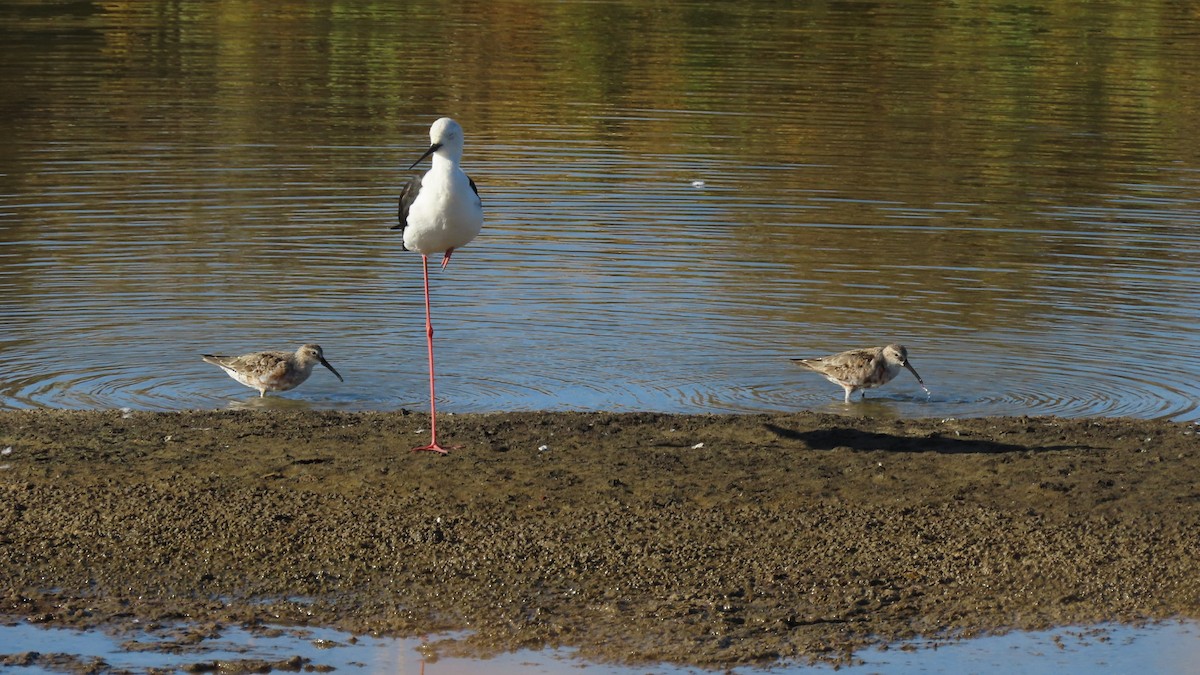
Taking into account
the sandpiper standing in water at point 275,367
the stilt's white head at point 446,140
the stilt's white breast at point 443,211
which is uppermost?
the stilt's white head at point 446,140

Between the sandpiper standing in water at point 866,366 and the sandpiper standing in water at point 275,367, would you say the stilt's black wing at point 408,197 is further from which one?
the sandpiper standing in water at point 866,366

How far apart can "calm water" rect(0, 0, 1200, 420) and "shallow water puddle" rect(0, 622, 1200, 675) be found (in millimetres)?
5115

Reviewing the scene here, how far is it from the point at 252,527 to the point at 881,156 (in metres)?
18.1

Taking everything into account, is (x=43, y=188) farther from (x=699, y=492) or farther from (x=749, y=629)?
(x=749, y=629)

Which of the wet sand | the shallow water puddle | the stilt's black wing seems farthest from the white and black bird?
the shallow water puddle

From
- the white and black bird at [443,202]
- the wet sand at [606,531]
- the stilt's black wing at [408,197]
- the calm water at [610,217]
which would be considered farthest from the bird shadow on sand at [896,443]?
the stilt's black wing at [408,197]

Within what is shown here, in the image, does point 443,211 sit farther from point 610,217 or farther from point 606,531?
point 610,217

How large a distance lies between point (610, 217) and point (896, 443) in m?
10.6

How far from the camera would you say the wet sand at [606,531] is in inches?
318

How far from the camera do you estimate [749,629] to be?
7898mm

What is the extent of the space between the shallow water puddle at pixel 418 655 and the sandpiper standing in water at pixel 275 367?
548 cm

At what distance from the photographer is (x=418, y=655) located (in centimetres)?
764

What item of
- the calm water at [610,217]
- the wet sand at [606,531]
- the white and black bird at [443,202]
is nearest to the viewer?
the wet sand at [606,531]

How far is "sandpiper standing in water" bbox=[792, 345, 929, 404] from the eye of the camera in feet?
43.9
